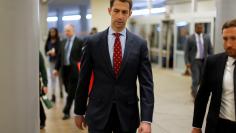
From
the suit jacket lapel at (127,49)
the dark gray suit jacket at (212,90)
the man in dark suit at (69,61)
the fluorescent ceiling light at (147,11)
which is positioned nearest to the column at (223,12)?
the dark gray suit jacket at (212,90)

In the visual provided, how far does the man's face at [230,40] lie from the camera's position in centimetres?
259

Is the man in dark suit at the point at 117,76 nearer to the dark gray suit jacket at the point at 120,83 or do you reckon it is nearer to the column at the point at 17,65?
the dark gray suit jacket at the point at 120,83

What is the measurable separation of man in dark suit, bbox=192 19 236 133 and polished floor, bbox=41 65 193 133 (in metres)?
3.33

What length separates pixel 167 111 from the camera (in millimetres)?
7629

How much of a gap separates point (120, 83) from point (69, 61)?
4.73 meters

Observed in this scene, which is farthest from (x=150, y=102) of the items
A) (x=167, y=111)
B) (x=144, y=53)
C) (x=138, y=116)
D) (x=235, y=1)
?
(x=167, y=111)

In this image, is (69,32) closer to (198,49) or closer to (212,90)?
(198,49)

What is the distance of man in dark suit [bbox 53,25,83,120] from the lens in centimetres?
691

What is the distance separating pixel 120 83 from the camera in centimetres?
277

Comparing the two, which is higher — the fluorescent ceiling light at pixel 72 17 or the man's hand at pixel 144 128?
the fluorescent ceiling light at pixel 72 17

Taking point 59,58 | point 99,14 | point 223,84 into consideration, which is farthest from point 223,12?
point 99,14

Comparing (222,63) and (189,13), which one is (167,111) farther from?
(189,13)

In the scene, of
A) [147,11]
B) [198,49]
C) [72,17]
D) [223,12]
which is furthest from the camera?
[72,17]

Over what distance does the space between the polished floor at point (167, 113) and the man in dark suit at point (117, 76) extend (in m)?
3.22
